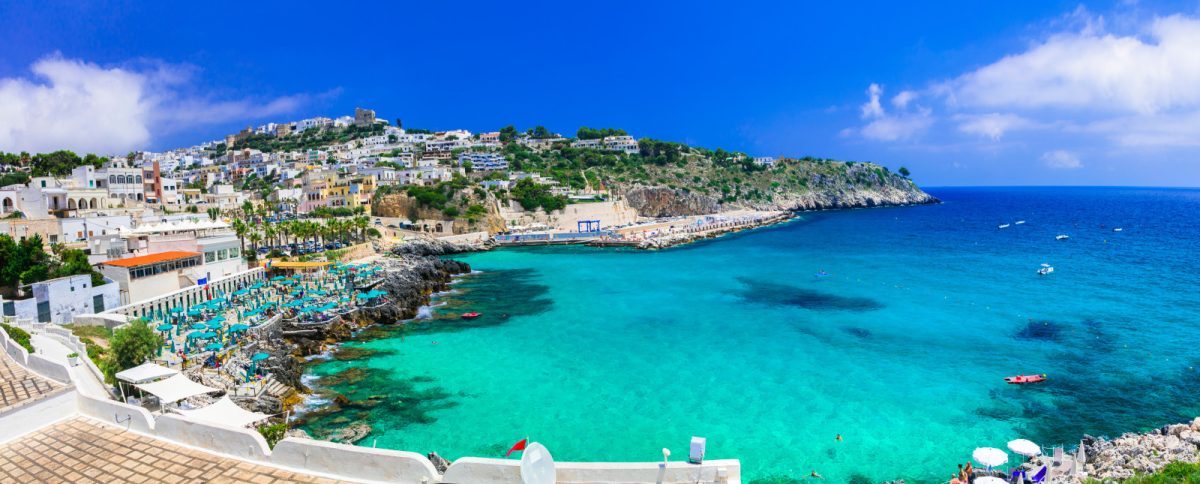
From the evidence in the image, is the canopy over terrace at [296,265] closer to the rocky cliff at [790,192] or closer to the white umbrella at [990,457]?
the white umbrella at [990,457]

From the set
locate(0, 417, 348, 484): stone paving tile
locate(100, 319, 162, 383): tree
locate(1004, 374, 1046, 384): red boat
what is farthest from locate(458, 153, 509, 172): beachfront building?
locate(0, 417, 348, 484): stone paving tile

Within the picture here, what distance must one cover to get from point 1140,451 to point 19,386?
2223 centimetres

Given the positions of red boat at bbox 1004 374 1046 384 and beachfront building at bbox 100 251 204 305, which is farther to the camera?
beachfront building at bbox 100 251 204 305

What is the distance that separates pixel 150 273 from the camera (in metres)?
26.2

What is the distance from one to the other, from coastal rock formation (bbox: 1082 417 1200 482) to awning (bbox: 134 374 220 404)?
19.4m

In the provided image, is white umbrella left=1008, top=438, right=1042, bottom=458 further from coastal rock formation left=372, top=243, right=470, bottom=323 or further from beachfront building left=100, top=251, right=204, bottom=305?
beachfront building left=100, top=251, right=204, bottom=305

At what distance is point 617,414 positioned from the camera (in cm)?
1705

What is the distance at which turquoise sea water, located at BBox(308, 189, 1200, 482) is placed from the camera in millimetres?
15344

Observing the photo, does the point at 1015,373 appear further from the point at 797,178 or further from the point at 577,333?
the point at 797,178

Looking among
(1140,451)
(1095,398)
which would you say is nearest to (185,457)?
(1140,451)

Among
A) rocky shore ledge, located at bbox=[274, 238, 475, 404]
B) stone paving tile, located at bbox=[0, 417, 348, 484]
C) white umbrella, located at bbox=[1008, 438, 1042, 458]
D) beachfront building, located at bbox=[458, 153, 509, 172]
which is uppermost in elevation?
beachfront building, located at bbox=[458, 153, 509, 172]

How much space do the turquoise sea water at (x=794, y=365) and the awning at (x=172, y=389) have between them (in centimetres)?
331

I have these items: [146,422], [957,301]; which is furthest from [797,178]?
[146,422]

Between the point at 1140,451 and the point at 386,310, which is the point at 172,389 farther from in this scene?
the point at 1140,451
